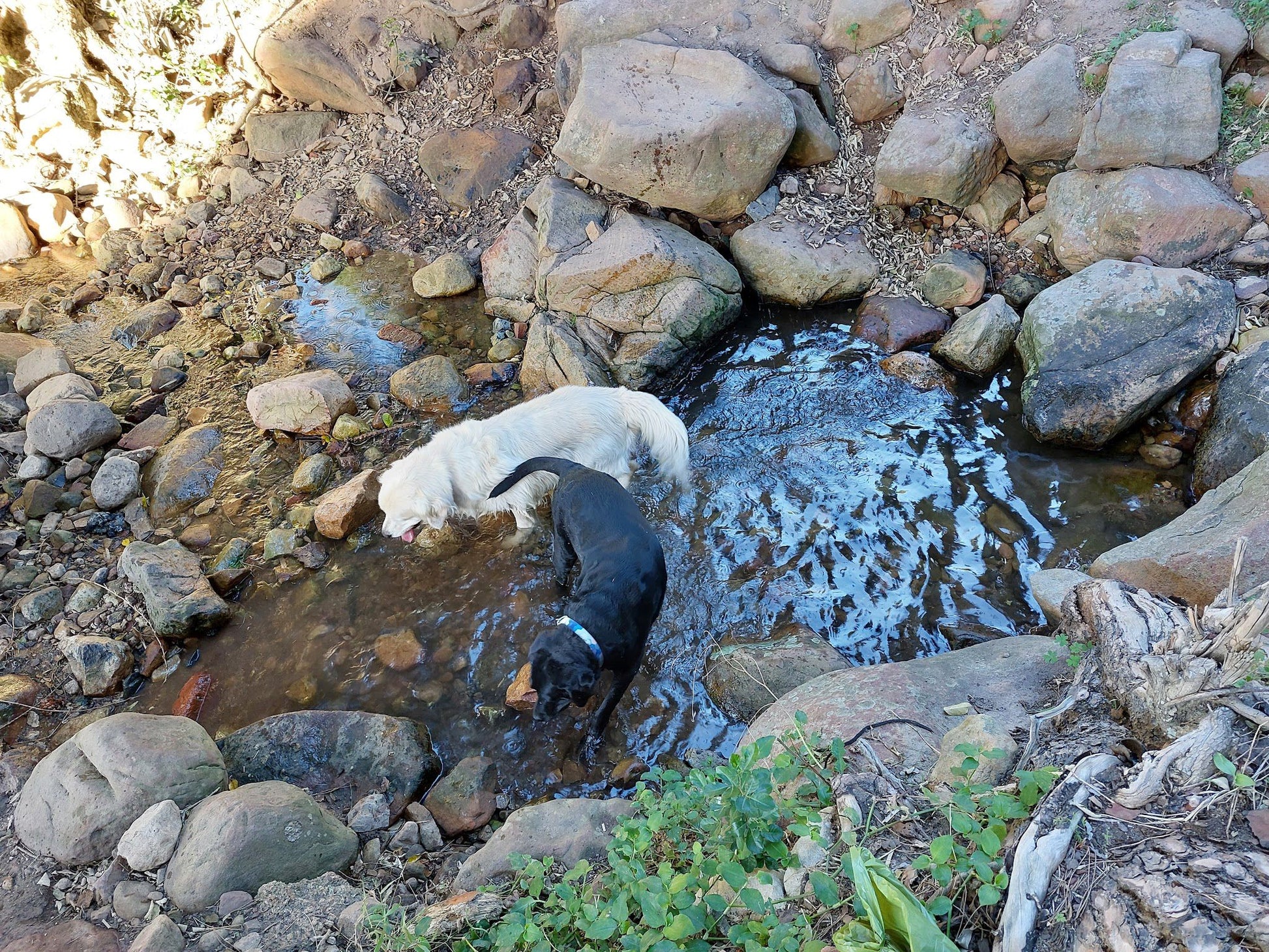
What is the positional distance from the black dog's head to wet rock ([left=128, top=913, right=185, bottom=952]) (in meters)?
1.55

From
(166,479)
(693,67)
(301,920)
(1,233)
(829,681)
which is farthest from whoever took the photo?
(1,233)

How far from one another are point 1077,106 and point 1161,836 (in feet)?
20.5

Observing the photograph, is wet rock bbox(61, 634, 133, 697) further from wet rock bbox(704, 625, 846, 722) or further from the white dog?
wet rock bbox(704, 625, 846, 722)

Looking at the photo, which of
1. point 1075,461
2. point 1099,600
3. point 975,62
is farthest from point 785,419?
point 975,62

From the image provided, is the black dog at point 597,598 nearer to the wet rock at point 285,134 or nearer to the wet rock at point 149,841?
the wet rock at point 149,841

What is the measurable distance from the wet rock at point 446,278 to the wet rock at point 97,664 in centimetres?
443

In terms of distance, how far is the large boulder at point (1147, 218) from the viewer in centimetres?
510

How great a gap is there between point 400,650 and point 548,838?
181cm

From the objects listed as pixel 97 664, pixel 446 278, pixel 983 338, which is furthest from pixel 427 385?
pixel 983 338

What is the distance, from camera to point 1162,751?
193 centimetres

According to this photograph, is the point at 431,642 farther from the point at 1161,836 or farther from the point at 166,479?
the point at 1161,836

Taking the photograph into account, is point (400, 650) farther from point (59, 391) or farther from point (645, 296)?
point (59, 391)

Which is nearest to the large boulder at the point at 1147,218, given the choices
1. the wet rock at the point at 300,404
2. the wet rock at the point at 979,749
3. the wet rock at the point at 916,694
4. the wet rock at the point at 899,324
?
the wet rock at the point at 899,324

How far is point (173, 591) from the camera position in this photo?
438 cm
